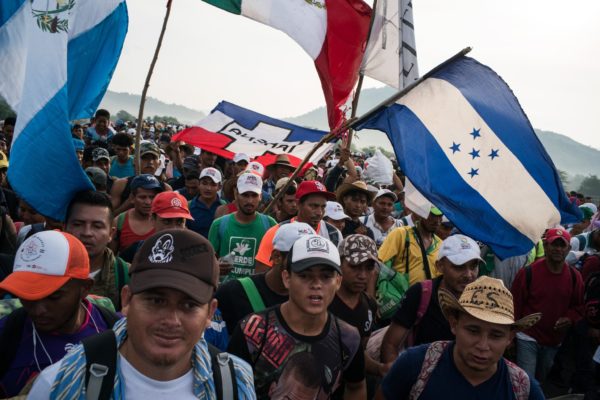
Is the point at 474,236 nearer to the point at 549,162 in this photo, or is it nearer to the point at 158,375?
the point at 549,162

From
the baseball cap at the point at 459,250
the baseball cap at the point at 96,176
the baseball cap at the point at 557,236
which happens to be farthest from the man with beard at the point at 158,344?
the baseball cap at the point at 557,236

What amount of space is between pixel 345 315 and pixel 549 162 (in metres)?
2.43

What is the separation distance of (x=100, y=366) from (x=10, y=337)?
3.58 ft

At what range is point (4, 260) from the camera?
3.45m

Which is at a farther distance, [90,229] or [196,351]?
[90,229]

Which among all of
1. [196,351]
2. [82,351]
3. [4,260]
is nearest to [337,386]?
[196,351]

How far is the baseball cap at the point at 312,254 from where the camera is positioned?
2820mm

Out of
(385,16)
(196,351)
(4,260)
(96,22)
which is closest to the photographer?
(196,351)

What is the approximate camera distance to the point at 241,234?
503 centimetres

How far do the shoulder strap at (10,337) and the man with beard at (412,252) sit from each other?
3437mm

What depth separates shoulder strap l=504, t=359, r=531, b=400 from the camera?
2727 millimetres

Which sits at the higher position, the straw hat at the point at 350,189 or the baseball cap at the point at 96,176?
the straw hat at the point at 350,189

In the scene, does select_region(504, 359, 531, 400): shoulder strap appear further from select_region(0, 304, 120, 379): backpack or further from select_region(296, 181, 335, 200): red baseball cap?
select_region(296, 181, 335, 200): red baseball cap

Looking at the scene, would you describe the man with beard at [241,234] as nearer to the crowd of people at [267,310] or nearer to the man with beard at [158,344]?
the crowd of people at [267,310]
